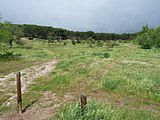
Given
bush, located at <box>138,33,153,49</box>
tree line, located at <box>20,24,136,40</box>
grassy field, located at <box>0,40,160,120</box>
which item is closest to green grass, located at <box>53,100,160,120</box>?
grassy field, located at <box>0,40,160,120</box>

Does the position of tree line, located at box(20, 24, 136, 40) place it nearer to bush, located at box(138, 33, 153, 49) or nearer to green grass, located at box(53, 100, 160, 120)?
bush, located at box(138, 33, 153, 49)

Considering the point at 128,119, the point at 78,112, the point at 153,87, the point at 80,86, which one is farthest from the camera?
the point at 80,86

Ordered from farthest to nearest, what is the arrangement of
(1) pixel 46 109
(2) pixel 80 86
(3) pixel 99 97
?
(2) pixel 80 86 < (3) pixel 99 97 < (1) pixel 46 109

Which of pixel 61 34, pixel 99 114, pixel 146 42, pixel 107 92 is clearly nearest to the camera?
pixel 99 114

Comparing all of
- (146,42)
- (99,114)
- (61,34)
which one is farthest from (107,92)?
(61,34)

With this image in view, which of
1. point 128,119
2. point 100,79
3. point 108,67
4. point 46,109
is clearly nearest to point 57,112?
point 46,109

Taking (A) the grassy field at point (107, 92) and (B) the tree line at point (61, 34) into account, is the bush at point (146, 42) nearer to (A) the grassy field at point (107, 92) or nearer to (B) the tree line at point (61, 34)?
(A) the grassy field at point (107, 92)

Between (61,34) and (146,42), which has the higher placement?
(146,42)

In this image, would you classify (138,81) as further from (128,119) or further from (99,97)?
(128,119)

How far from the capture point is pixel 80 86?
1420cm

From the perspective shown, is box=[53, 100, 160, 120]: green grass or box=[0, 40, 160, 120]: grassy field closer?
box=[53, 100, 160, 120]: green grass

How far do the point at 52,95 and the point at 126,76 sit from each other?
5.01 meters

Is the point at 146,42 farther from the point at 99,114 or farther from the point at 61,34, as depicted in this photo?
the point at 61,34

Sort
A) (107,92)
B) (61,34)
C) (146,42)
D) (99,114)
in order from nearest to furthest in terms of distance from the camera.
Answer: (99,114)
(107,92)
(146,42)
(61,34)
